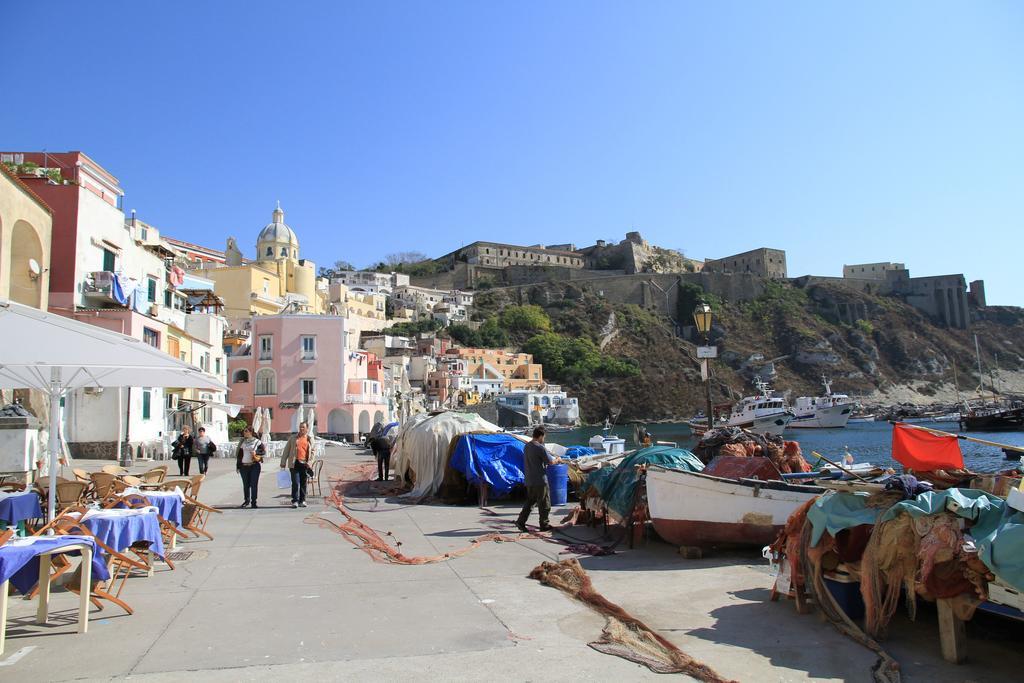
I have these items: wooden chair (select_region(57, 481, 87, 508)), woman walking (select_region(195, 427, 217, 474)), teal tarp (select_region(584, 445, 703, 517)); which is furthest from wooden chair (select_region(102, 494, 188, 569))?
woman walking (select_region(195, 427, 217, 474))

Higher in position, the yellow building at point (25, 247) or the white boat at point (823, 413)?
the yellow building at point (25, 247)

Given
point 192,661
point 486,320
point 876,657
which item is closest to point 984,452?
point 876,657

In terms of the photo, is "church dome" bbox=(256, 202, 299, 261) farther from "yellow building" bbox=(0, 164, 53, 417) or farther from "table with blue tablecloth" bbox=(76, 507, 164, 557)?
"table with blue tablecloth" bbox=(76, 507, 164, 557)

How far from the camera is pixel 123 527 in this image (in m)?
6.49

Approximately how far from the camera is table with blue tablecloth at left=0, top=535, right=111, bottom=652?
497 centimetres

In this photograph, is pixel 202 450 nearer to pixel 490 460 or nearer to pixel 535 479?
pixel 490 460

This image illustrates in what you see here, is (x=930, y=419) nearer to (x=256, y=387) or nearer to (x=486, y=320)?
(x=486, y=320)

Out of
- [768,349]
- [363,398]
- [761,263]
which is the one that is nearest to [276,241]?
[363,398]

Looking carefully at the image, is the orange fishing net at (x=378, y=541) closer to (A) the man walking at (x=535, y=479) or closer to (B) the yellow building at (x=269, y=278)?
(A) the man walking at (x=535, y=479)

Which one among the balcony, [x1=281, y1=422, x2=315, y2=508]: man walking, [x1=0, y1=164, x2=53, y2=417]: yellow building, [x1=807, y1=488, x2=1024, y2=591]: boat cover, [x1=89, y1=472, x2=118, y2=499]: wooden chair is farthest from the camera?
the balcony

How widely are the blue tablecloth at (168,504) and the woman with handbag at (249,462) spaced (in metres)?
4.38

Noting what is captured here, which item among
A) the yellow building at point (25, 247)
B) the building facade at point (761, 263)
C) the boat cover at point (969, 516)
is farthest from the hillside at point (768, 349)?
the boat cover at point (969, 516)

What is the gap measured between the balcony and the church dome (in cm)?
2778

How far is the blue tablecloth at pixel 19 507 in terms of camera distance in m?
7.36
